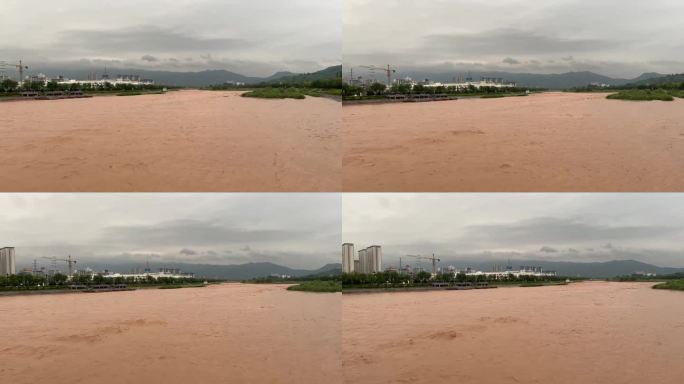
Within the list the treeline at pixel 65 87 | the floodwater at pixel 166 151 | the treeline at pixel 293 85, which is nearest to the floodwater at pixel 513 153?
the floodwater at pixel 166 151

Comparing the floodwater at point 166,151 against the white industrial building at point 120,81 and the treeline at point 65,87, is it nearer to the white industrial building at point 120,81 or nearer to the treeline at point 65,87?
the treeline at point 65,87

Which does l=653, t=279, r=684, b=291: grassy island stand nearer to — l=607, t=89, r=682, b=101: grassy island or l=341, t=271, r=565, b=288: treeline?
l=341, t=271, r=565, b=288: treeline

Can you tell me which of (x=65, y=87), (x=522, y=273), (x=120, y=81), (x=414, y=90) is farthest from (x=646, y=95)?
(x=65, y=87)

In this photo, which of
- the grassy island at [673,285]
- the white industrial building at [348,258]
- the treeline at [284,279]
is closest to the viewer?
the white industrial building at [348,258]

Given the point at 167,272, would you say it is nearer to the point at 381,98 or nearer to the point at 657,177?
the point at 381,98

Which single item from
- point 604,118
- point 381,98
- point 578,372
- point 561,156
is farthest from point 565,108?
point 578,372

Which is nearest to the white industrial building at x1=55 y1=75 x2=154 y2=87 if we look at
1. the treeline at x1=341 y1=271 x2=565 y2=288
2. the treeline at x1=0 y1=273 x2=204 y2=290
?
the treeline at x1=0 y1=273 x2=204 y2=290
